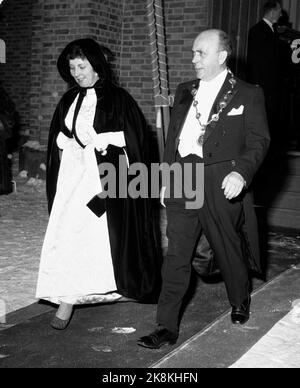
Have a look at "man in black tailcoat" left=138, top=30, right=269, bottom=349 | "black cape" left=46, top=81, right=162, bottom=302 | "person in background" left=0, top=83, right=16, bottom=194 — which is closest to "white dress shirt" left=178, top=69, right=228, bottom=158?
"man in black tailcoat" left=138, top=30, right=269, bottom=349

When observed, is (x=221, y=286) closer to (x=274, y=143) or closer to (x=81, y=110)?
(x=81, y=110)

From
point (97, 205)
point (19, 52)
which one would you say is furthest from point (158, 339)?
point (19, 52)

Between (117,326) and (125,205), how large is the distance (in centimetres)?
87

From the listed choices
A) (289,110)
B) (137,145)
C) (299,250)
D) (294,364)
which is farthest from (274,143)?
(294,364)

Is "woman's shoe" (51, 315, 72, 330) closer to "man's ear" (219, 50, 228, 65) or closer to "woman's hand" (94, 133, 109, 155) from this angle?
"woman's hand" (94, 133, 109, 155)

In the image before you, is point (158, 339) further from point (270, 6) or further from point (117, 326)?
point (270, 6)

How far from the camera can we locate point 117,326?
14.3 ft

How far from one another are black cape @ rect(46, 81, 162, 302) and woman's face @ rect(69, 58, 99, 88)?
65mm

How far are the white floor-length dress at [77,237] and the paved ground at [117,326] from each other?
29 cm

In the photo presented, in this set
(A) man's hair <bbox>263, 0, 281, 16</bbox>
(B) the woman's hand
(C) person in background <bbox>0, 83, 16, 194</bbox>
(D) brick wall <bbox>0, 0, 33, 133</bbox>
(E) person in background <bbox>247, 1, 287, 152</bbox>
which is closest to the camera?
(B) the woman's hand

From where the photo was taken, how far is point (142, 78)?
374 inches

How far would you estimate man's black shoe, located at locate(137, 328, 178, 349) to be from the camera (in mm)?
3795

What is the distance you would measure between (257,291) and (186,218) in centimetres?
144

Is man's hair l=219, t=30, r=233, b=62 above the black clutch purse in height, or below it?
above
